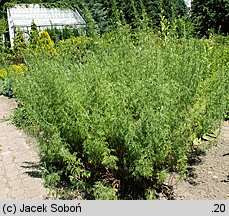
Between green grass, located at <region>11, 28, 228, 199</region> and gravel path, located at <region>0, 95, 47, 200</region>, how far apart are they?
1.10 ft

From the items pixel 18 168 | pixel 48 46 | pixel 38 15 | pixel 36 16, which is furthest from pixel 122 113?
pixel 38 15

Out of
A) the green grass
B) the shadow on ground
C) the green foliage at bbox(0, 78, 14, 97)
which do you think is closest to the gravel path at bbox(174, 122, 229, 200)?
the green grass

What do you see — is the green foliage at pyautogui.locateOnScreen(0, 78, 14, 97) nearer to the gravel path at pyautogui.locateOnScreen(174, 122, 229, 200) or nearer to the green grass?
the green grass

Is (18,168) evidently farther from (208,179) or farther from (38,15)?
(38,15)

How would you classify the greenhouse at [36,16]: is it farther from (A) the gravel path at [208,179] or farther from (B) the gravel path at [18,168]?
(A) the gravel path at [208,179]

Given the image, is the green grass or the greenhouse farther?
the greenhouse

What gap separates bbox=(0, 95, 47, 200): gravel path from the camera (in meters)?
3.21

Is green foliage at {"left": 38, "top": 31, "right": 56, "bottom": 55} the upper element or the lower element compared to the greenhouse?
lower

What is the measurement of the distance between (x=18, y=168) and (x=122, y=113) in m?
1.80

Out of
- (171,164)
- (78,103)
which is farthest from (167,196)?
(78,103)

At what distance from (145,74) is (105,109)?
0.46 m

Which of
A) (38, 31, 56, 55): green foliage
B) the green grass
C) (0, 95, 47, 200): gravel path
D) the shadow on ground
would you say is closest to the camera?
the green grass

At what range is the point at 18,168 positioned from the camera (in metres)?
3.80

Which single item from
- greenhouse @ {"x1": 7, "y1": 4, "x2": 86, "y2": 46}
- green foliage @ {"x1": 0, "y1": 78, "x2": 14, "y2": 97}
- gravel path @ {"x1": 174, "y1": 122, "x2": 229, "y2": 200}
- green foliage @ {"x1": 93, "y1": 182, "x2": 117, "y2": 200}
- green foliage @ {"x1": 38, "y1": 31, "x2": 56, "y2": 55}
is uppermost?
greenhouse @ {"x1": 7, "y1": 4, "x2": 86, "y2": 46}
